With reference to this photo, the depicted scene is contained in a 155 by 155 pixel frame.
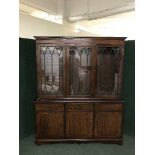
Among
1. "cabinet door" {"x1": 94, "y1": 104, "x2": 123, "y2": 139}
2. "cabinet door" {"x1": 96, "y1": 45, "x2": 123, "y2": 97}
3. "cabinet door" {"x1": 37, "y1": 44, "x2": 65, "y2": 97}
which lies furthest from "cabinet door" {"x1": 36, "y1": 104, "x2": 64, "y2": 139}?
"cabinet door" {"x1": 96, "y1": 45, "x2": 123, "y2": 97}

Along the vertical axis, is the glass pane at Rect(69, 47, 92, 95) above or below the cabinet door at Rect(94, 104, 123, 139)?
above

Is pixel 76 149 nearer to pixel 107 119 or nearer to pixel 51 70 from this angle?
pixel 107 119

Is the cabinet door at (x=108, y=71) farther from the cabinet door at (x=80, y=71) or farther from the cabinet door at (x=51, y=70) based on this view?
the cabinet door at (x=51, y=70)

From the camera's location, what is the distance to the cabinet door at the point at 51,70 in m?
3.63

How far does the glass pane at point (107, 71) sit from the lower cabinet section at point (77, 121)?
0.88 ft

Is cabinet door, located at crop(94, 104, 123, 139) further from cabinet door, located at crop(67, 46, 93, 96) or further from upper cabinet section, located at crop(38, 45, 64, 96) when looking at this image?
upper cabinet section, located at crop(38, 45, 64, 96)

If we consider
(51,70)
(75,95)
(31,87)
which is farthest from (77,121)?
(31,87)

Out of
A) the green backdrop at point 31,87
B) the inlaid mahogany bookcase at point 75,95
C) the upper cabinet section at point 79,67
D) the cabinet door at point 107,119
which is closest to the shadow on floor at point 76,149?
the inlaid mahogany bookcase at point 75,95

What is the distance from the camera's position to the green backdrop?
12.6 feet

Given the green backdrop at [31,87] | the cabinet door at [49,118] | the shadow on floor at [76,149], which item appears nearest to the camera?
the shadow on floor at [76,149]
